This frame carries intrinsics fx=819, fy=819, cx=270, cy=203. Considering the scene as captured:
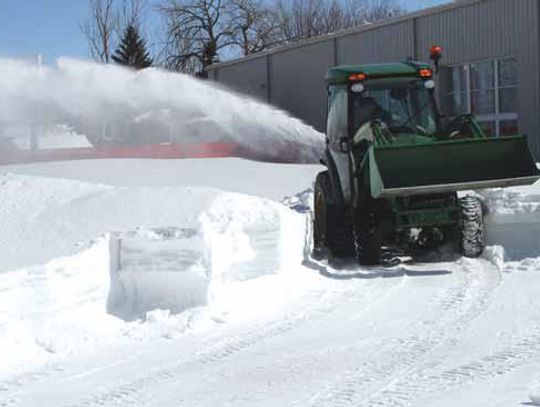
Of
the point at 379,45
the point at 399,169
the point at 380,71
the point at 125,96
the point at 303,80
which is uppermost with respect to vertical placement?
the point at 379,45

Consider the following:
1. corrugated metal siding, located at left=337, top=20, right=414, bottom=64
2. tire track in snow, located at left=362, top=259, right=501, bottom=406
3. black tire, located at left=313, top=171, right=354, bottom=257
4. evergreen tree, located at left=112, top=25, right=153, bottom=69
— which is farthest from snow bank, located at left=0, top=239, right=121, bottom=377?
evergreen tree, located at left=112, top=25, right=153, bottom=69

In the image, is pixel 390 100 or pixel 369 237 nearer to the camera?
pixel 369 237

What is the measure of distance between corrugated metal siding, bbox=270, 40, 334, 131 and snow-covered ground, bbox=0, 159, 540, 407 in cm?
1844

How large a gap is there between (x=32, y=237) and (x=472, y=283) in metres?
4.64

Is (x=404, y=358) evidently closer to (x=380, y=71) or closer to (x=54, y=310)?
(x=54, y=310)

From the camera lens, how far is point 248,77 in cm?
3294

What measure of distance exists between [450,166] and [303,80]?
20954mm

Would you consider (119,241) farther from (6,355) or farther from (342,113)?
(342,113)

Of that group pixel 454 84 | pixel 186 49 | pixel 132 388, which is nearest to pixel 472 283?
pixel 132 388

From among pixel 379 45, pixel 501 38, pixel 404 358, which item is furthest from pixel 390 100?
pixel 379 45

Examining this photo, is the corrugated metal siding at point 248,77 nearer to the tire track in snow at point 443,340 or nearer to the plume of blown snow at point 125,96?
the plume of blown snow at point 125,96

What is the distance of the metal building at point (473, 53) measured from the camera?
63.0ft

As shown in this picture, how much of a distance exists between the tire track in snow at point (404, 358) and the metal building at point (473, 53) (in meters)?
12.5

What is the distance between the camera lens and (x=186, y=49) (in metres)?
46.0
